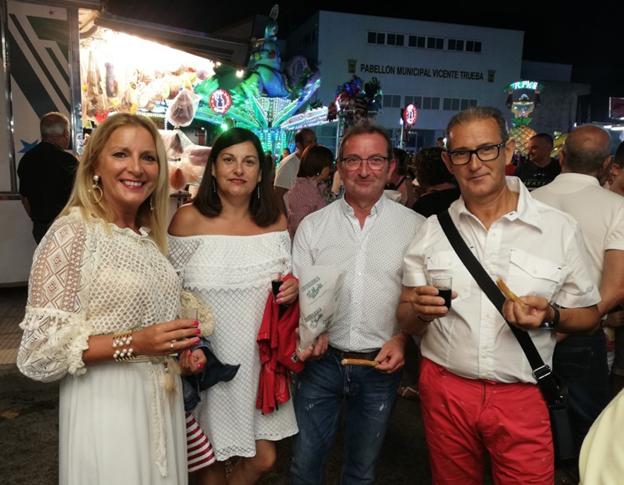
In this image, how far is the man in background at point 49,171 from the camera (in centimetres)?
582

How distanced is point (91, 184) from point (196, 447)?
1.44 meters

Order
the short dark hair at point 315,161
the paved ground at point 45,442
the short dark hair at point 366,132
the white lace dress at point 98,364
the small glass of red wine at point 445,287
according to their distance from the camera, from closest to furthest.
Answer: the white lace dress at point 98,364 → the small glass of red wine at point 445,287 → the short dark hair at point 366,132 → the paved ground at point 45,442 → the short dark hair at point 315,161

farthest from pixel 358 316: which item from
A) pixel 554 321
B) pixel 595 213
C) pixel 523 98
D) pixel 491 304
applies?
pixel 523 98

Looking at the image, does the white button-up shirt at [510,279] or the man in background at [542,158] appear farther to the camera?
the man in background at [542,158]

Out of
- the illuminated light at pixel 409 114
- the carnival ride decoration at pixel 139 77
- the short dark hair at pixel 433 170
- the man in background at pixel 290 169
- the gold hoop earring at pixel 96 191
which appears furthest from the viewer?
the illuminated light at pixel 409 114

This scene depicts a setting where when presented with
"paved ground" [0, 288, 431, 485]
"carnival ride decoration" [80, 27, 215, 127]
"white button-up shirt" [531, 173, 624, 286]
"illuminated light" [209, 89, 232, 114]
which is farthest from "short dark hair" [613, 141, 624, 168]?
"illuminated light" [209, 89, 232, 114]

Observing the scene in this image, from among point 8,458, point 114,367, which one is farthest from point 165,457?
point 8,458

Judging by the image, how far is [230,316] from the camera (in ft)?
8.57

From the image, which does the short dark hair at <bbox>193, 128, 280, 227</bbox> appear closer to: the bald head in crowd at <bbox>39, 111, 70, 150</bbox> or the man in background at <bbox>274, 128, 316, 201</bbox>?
the bald head in crowd at <bbox>39, 111, 70, 150</bbox>

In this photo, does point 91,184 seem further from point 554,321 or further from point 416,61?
point 416,61

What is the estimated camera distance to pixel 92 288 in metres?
1.92

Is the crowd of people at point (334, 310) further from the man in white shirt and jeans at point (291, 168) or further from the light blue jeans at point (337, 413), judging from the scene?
the man in white shirt and jeans at point (291, 168)

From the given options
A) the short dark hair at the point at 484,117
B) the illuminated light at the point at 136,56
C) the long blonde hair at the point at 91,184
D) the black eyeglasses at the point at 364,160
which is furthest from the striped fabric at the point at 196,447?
the illuminated light at the point at 136,56

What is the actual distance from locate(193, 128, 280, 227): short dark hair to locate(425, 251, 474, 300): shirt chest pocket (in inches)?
41.0
